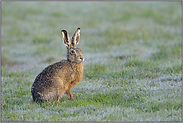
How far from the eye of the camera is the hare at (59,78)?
24.2ft

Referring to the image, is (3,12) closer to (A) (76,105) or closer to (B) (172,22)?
(B) (172,22)

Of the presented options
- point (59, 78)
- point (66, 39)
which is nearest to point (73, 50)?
point (66, 39)

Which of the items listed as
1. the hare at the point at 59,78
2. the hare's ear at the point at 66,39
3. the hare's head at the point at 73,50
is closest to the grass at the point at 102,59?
the hare at the point at 59,78

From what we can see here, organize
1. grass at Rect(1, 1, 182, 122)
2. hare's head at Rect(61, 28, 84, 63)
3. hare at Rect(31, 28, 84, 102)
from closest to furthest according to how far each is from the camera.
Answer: grass at Rect(1, 1, 182, 122) → hare at Rect(31, 28, 84, 102) → hare's head at Rect(61, 28, 84, 63)

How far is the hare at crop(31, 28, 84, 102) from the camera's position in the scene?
7371 mm

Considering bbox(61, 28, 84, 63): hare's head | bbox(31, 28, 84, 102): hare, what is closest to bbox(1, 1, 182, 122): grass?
bbox(31, 28, 84, 102): hare

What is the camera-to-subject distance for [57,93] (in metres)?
7.42

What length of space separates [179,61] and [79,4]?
67.7ft

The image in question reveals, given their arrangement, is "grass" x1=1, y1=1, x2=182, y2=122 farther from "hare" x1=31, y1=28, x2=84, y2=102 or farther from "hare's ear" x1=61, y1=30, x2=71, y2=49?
"hare's ear" x1=61, y1=30, x2=71, y2=49

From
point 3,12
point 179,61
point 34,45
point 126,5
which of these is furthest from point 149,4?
point 179,61

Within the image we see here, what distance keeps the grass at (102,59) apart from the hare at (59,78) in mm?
308

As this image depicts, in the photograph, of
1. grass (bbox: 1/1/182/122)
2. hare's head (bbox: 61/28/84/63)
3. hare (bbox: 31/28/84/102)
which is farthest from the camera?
hare's head (bbox: 61/28/84/63)

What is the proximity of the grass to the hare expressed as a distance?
1.01ft

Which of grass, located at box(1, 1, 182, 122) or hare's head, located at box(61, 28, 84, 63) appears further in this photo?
hare's head, located at box(61, 28, 84, 63)
